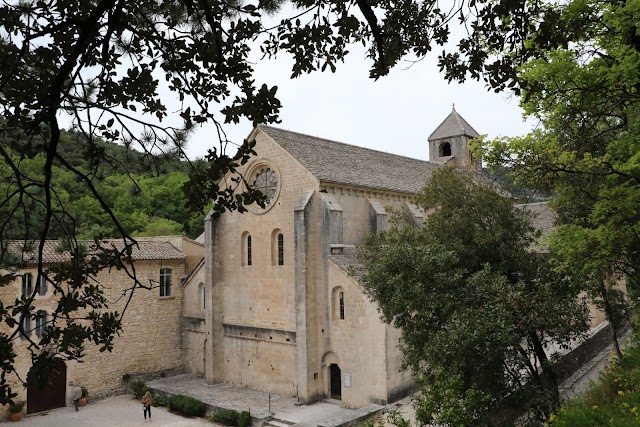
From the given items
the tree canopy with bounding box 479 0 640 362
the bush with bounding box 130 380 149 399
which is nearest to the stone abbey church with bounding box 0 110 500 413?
the bush with bounding box 130 380 149 399

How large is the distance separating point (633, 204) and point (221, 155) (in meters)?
9.21

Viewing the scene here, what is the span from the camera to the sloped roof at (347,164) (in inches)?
876

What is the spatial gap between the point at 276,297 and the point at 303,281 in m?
2.40

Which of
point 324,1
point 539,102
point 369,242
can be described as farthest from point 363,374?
point 324,1

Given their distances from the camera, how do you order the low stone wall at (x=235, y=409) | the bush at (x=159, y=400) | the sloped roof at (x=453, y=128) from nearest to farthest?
the low stone wall at (x=235, y=409) < the bush at (x=159, y=400) < the sloped roof at (x=453, y=128)

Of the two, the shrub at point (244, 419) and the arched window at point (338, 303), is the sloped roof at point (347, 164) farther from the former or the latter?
the shrub at point (244, 419)

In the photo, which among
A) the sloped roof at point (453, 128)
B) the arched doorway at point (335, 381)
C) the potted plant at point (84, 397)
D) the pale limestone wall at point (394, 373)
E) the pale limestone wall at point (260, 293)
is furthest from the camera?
the sloped roof at point (453, 128)

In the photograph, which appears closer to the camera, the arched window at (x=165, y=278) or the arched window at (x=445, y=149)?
the arched window at (x=165, y=278)

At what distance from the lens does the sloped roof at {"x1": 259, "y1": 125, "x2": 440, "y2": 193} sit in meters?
22.2

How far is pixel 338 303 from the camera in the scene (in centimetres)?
2020

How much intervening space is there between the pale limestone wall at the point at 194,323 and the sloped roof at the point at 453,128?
22.6 meters

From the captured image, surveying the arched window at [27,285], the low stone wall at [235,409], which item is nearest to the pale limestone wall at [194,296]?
the low stone wall at [235,409]

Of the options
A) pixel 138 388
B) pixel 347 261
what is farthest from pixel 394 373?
pixel 138 388

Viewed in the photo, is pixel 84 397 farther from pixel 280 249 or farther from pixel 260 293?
pixel 280 249
